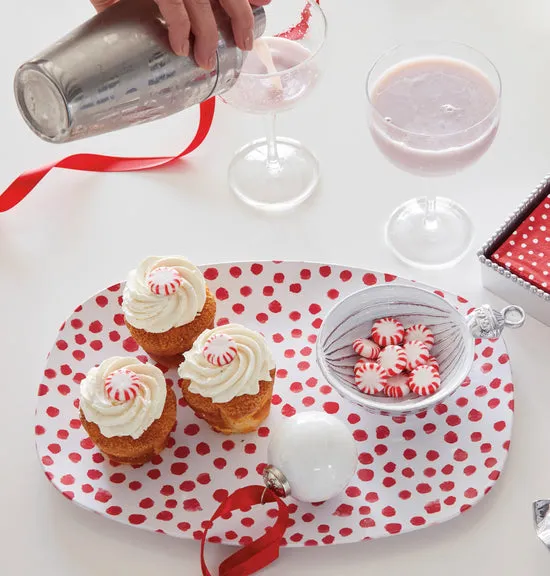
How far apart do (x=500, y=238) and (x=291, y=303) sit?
0.30m

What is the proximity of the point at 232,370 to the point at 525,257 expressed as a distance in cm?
42

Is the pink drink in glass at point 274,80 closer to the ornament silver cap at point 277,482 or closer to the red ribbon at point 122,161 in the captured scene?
the red ribbon at point 122,161

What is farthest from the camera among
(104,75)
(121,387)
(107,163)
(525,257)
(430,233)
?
(107,163)

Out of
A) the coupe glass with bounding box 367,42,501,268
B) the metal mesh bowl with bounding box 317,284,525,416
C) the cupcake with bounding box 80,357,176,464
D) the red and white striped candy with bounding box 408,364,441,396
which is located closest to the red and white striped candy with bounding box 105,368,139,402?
the cupcake with bounding box 80,357,176,464

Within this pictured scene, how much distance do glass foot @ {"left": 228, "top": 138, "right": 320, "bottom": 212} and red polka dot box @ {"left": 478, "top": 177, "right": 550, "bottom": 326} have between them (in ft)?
1.04

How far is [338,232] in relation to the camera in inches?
56.7

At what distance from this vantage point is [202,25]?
108cm

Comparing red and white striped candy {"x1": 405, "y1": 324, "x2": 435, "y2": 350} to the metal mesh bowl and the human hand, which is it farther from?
the human hand

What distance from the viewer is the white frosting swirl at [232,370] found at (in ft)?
3.95

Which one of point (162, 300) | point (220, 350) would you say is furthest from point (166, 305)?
point (220, 350)

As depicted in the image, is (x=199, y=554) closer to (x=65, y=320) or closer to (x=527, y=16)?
(x=65, y=320)

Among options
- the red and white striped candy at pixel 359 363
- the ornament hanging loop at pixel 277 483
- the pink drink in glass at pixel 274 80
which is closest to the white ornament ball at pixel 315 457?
the ornament hanging loop at pixel 277 483

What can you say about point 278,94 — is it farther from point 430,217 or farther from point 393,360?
point 393,360

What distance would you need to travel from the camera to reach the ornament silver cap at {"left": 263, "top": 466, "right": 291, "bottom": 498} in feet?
3.71
